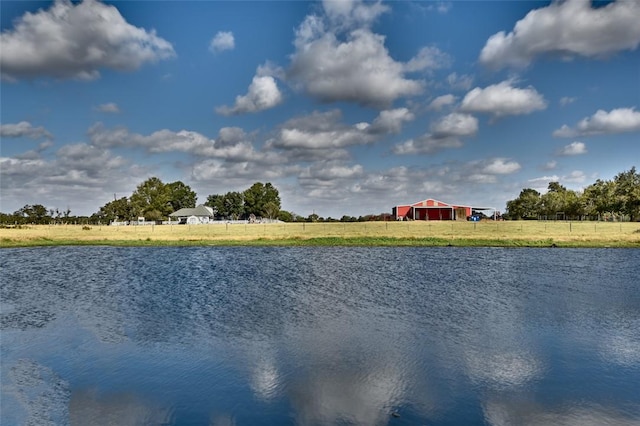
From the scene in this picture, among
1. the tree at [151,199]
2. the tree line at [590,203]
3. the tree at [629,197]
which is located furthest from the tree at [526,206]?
the tree at [151,199]

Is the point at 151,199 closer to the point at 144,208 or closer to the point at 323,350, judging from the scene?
the point at 144,208

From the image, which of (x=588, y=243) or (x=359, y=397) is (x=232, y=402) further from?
(x=588, y=243)

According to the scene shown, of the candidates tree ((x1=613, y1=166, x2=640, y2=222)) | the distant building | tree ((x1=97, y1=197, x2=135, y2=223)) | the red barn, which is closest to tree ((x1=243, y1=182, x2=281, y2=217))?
the distant building

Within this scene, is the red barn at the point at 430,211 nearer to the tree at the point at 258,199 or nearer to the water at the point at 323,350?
the tree at the point at 258,199

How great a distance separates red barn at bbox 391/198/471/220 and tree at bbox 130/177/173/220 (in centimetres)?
8828

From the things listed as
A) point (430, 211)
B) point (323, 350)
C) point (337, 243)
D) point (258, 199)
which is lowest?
point (323, 350)

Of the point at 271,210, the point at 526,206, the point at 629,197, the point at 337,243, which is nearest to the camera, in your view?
the point at 337,243

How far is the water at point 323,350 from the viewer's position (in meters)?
13.0

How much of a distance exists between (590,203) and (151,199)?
157 meters

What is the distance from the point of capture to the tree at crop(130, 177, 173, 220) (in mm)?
173000

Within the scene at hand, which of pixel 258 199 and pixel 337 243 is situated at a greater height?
A: pixel 258 199

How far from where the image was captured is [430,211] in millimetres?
137000

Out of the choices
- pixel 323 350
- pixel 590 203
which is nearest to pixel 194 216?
pixel 590 203

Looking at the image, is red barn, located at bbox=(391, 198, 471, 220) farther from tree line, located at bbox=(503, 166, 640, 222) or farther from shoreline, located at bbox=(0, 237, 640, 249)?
shoreline, located at bbox=(0, 237, 640, 249)
